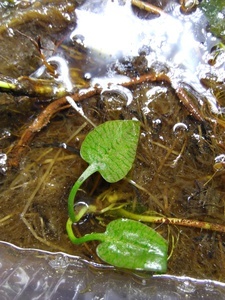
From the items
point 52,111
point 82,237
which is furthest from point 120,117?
point 82,237

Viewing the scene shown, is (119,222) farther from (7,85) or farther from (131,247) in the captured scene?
A: (7,85)

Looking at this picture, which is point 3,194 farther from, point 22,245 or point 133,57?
point 133,57

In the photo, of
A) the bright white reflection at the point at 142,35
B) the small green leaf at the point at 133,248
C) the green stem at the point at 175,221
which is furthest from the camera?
the bright white reflection at the point at 142,35

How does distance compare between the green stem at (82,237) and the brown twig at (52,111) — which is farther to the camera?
the brown twig at (52,111)

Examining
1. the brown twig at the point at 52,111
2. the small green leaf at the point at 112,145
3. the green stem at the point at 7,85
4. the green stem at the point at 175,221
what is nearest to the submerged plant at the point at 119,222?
the small green leaf at the point at 112,145

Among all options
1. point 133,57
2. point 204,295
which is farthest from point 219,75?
point 204,295

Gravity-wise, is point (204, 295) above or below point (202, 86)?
below

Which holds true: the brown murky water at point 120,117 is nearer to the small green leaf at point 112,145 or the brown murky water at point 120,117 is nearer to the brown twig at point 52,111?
the brown twig at point 52,111
